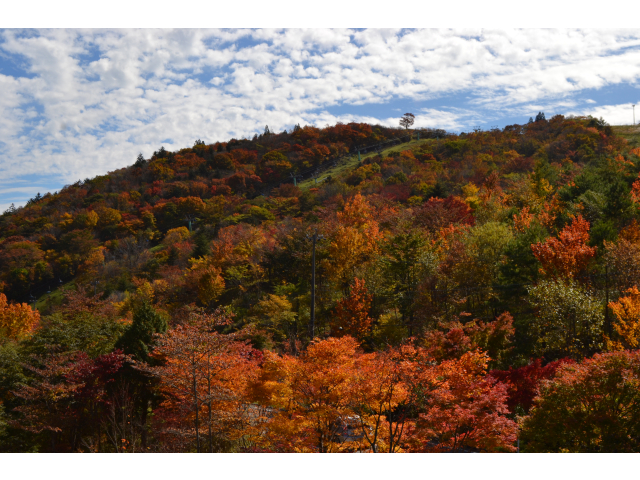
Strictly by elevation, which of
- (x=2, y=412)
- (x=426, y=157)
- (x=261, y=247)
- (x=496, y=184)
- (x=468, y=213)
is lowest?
(x=2, y=412)

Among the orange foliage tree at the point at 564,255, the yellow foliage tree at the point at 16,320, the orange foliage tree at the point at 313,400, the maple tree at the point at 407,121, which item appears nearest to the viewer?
the orange foliage tree at the point at 313,400

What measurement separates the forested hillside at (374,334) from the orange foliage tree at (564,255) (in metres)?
0.08

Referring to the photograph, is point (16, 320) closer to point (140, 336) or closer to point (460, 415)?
point (140, 336)

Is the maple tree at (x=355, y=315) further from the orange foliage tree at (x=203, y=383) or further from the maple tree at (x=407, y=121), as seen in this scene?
the maple tree at (x=407, y=121)

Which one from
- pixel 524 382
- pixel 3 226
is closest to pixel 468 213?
pixel 524 382

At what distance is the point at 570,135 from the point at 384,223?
142 ft

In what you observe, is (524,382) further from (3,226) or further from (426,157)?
(3,226)

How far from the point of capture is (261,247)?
137ft

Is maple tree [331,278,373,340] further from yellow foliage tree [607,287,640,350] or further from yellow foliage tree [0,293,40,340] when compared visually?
yellow foliage tree [0,293,40,340]

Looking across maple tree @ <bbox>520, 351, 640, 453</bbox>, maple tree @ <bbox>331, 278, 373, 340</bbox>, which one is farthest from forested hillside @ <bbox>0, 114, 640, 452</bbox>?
maple tree @ <bbox>331, 278, 373, 340</bbox>

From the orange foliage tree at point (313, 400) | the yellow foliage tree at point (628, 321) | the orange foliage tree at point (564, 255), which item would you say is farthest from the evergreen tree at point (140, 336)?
the yellow foliage tree at point (628, 321)

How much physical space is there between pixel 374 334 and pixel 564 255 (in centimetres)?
1096

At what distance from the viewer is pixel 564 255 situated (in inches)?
827

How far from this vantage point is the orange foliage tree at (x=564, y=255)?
21109 millimetres
